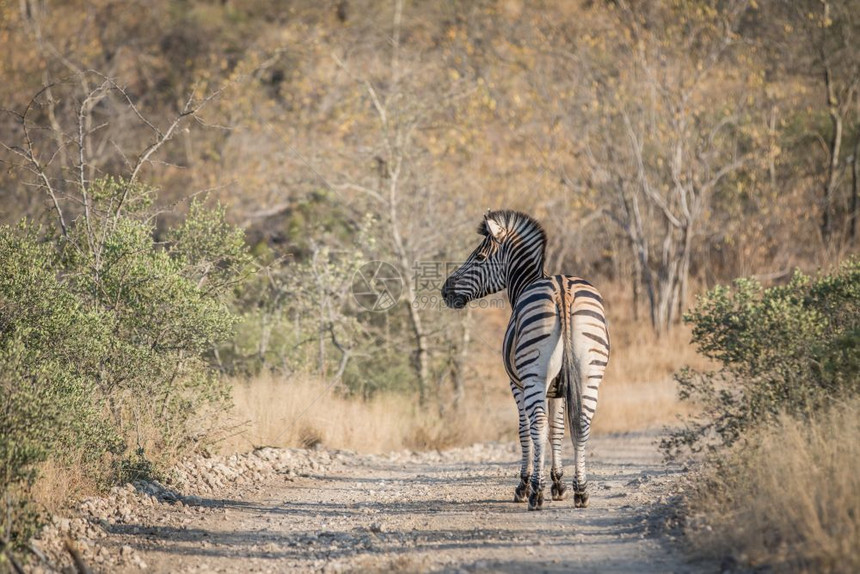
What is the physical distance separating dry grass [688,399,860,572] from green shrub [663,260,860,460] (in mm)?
590

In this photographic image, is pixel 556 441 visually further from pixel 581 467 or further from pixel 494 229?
pixel 494 229

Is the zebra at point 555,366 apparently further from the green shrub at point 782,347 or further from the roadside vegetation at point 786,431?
the green shrub at point 782,347

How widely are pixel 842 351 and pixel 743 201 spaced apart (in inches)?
625

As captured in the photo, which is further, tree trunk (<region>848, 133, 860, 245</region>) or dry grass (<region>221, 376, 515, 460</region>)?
tree trunk (<region>848, 133, 860, 245</region>)

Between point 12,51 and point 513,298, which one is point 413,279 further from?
point 12,51

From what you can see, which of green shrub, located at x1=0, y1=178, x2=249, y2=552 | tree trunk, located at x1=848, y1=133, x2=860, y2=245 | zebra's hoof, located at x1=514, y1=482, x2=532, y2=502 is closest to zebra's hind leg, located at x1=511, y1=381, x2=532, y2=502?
zebra's hoof, located at x1=514, y1=482, x2=532, y2=502

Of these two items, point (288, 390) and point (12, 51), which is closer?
point (288, 390)

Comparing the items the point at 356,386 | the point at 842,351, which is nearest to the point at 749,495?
the point at 842,351

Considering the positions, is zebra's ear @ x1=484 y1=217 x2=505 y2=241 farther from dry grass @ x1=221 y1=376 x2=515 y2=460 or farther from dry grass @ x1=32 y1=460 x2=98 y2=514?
dry grass @ x1=32 y1=460 x2=98 y2=514

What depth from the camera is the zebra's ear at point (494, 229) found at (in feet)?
26.5

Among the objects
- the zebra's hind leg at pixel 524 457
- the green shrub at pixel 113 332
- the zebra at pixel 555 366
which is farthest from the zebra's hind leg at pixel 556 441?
the green shrub at pixel 113 332

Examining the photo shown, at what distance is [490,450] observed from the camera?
12.4 m

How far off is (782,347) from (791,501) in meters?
2.77

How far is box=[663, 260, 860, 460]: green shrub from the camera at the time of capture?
6906 mm
